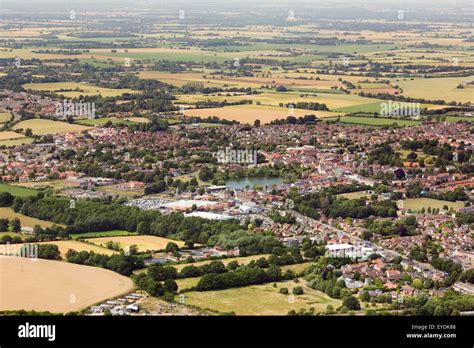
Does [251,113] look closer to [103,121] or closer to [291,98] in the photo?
[291,98]

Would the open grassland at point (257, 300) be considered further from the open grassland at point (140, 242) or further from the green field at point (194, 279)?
the open grassland at point (140, 242)

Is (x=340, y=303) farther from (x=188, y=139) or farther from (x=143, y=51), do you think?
(x=143, y=51)

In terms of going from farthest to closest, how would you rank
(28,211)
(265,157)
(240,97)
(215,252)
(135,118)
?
(240,97)
(135,118)
(265,157)
(28,211)
(215,252)

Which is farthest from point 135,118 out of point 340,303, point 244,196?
point 340,303

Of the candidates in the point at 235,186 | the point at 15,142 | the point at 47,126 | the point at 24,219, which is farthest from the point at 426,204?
the point at 47,126
